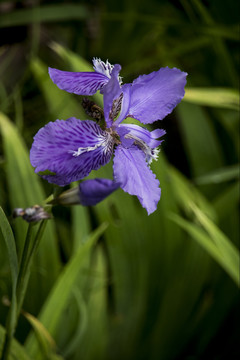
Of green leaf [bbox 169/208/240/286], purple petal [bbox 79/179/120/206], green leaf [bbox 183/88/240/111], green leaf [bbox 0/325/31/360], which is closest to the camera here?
purple petal [bbox 79/179/120/206]

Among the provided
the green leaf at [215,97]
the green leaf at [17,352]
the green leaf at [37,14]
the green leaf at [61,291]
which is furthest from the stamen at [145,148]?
the green leaf at [37,14]

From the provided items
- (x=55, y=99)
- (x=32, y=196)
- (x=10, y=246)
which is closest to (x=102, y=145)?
(x=10, y=246)

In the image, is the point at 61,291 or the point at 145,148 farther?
the point at 61,291

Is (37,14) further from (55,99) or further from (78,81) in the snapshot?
(78,81)

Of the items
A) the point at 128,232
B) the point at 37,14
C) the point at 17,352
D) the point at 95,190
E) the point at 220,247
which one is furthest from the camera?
the point at 37,14

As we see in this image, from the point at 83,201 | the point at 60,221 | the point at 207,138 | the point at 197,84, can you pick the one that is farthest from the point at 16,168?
the point at 197,84

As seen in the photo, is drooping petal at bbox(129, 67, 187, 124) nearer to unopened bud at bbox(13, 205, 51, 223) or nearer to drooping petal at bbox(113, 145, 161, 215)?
drooping petal at bbox(113, 145, 161, 215)

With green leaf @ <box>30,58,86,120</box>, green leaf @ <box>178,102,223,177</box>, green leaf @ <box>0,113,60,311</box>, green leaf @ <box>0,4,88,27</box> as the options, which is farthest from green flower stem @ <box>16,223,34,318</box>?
green leaf @ <box>0,4,88,27</box>
